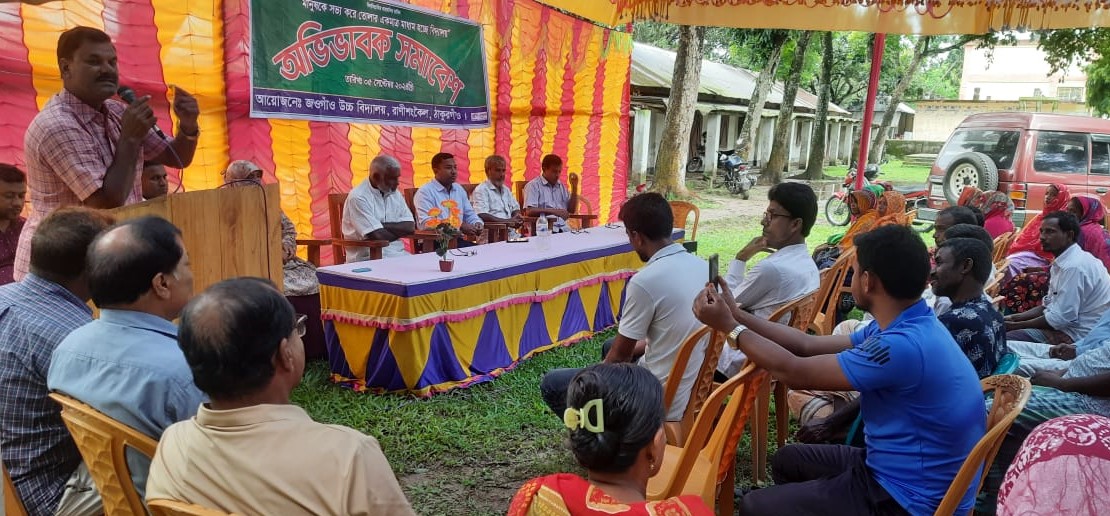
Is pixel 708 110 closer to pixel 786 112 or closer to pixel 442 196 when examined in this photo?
pixel 786 112

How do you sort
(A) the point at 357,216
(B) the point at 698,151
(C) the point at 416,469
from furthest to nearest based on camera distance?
1. (B) the point at 698,151
2. (A) the point at 357,216
3. (C) the point at 416,469

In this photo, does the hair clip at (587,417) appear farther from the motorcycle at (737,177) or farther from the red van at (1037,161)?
the motorcycle at (737,177)

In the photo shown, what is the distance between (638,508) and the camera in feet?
4.54

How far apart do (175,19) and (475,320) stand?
3.04m

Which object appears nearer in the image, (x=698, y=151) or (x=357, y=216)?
(x=357, y=216)

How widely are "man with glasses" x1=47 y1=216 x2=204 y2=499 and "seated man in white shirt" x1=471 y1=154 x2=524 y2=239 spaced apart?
5.33 metres

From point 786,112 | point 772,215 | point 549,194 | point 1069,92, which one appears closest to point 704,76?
point 786,112

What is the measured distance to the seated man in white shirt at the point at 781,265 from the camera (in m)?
3.28

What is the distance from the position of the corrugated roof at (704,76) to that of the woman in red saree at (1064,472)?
43.6ft

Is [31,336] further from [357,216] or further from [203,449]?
[357,216]

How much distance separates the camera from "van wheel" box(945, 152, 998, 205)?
Answer: 987 centimetres

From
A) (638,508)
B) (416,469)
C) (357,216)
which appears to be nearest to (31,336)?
(638,508)

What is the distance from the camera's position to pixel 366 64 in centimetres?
646

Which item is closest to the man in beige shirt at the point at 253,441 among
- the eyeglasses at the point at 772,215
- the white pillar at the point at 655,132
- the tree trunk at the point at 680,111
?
the eyeglasses at the point at 772,215
